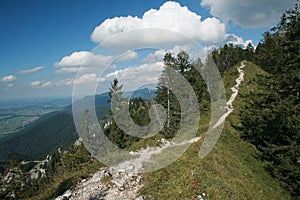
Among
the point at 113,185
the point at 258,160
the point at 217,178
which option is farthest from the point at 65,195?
the point at 258,160

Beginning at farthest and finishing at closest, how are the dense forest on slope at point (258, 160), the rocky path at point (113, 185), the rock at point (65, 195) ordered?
the dense forest on slope at point (258, 160) → the rocky path at point (113, 185) → the rock at point (65, 195)

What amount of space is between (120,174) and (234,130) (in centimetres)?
1763

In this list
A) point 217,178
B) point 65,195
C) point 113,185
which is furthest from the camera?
point 217,178

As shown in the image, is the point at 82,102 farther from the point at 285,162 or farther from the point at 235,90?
the point at 235,90

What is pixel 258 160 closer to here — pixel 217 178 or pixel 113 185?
pixel 217 178

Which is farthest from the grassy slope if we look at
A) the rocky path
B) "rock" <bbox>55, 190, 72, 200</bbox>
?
"rock" <bbox>55, 190, 72, 200</bbox>

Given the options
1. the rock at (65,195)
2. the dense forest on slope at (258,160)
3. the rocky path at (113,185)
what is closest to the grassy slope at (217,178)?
the dense forest on slope at (258,160)

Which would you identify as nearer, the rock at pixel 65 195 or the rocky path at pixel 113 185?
the rock at pixel 65 195

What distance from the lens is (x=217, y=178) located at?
12.9 m

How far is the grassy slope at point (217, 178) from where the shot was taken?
444 inches

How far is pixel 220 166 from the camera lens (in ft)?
49.0

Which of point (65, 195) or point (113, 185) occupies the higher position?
point (113, 185)

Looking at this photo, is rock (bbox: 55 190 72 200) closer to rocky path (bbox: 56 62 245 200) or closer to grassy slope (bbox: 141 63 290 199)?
rocky path (bbox: 56 62 245 200)

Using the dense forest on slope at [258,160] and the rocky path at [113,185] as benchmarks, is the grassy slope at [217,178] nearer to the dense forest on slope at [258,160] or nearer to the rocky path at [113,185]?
the dense forest on slope at [258,160]
